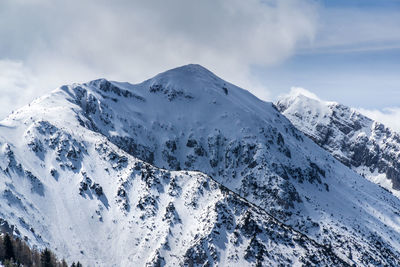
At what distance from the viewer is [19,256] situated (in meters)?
151

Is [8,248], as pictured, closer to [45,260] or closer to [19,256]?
[19,256]

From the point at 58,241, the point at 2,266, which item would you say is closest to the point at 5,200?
the point at 58,241

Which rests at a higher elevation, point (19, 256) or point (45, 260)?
point (45, 260)

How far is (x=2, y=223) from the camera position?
6934 inches

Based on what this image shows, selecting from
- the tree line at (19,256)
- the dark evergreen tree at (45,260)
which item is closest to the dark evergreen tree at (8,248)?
the tree line at (19,256)

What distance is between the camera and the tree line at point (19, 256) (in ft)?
470

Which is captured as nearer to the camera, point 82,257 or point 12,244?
point 12,244

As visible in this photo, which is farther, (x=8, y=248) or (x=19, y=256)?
(x=19, y=256)

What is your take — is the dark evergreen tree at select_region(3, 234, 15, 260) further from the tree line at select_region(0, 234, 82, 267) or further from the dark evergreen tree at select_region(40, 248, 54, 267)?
the dark evergreen tree at select_region(40, 248, 54, 267)

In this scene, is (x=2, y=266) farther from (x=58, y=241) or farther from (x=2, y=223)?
(x=58, y=241)

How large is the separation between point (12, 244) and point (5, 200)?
52.1 meters

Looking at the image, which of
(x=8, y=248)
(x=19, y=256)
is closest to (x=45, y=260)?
(x=19, y=256)

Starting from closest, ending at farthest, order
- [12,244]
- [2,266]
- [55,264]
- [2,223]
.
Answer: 1. [2,266]
2. [12,244]
3. [55,264]
4. [2,223]

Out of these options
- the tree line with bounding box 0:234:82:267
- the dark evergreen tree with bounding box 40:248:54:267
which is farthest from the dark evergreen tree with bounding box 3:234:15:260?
the dark evergreen tree with bounding box 40:248:54:267
